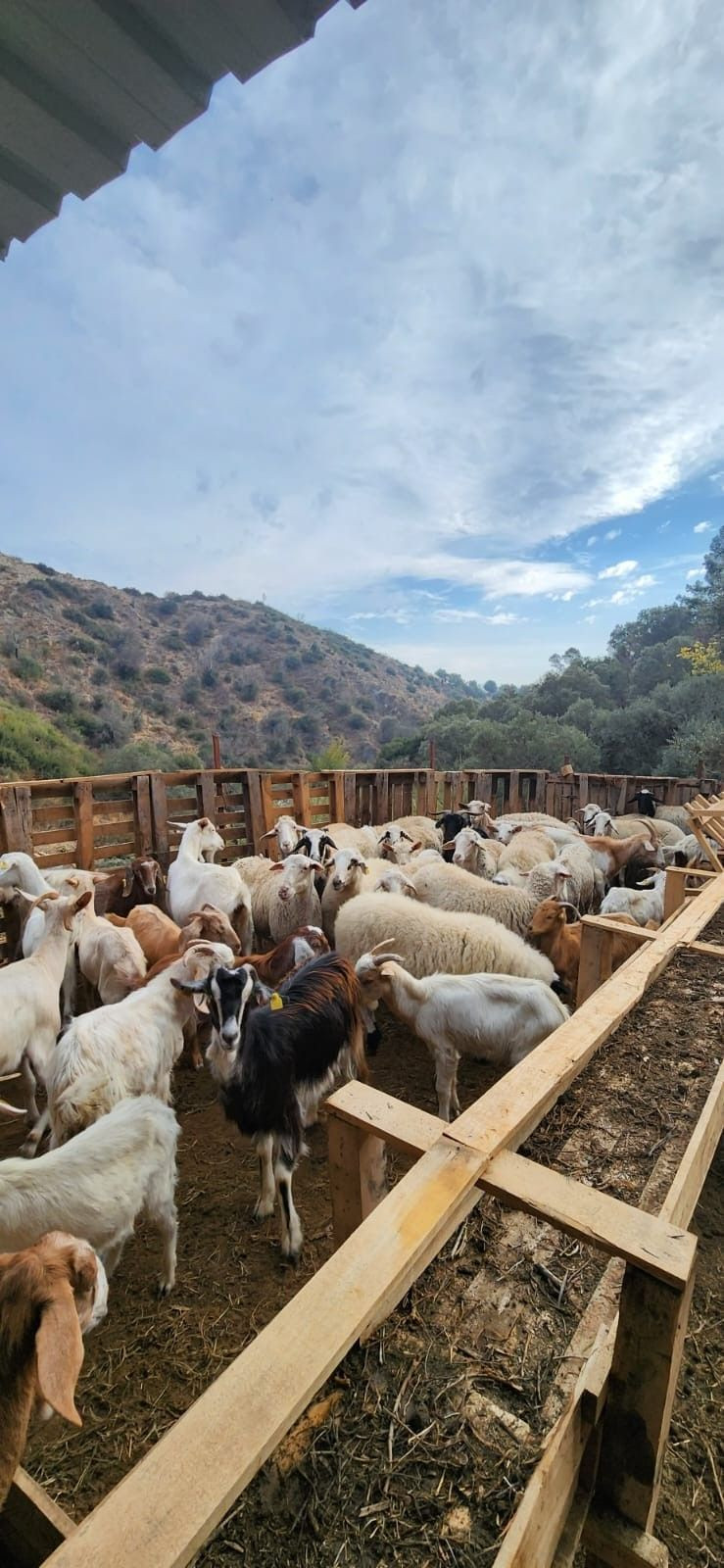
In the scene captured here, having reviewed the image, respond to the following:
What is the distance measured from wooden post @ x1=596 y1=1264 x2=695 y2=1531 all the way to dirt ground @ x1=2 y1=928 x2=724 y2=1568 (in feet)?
0.52

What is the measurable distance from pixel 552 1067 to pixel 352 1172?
709mm

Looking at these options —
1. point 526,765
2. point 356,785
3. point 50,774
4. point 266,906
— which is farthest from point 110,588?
→ point 266,906

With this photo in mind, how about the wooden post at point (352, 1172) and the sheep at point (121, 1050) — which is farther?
the sheep at point (121, 1050)

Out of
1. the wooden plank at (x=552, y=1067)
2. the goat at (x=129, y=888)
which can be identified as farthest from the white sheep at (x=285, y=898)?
the wooden plank at (x=552, y=1067)

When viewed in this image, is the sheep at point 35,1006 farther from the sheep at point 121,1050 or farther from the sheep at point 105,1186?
Result: the sheep at point 105,1186

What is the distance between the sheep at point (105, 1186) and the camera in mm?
2502

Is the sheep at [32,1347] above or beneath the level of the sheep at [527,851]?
above

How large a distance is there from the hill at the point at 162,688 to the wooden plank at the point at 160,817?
15.7 m

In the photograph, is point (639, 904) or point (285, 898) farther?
point (639, 904)

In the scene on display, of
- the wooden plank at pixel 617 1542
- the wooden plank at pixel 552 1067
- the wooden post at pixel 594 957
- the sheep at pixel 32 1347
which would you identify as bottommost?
the wooden plank at pixel 617 1542

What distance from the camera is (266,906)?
7.17 metres

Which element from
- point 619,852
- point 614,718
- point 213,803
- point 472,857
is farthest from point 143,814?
point 614,718

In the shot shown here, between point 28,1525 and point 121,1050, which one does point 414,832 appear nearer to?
point 121,1050

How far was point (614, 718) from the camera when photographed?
2066 centimetres
